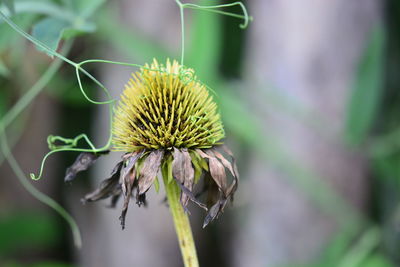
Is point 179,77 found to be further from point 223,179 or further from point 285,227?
point 285,227

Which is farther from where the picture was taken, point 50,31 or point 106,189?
point 50,31

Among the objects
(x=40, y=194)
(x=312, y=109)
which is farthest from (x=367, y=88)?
(x=40, y=194)

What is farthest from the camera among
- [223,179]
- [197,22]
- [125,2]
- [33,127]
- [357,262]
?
[33,127]

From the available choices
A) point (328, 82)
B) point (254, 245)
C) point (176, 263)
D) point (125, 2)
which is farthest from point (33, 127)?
point (328, 82)

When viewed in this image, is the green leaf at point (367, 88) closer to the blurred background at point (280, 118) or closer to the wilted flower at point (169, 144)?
the blurred background at point (280, 118)

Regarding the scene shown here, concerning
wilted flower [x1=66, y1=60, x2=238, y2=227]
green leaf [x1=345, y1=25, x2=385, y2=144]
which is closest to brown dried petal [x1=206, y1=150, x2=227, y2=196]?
wilted flower [x1=66, y1=60, x2=238, y2=227]

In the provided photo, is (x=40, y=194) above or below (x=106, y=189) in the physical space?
below

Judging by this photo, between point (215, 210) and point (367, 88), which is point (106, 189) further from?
point (367, 88)
